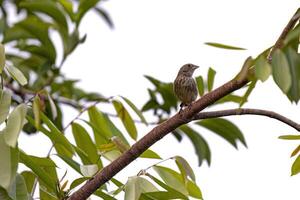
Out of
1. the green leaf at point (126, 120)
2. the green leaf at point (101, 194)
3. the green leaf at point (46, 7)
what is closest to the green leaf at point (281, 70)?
the green leaf at point (101, 194)

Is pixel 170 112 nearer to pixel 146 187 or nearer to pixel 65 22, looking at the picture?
pixel 65 22

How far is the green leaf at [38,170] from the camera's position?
191 centimetres

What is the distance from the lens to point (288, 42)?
58.2 inches

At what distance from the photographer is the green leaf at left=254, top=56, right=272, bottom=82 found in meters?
1.45

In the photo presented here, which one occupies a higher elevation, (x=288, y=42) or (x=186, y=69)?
(x=288, y=42)

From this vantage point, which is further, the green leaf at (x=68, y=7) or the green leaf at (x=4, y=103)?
the green leaf at (x=68, y=7)

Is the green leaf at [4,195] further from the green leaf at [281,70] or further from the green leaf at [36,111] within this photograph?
the green leaf at [281,70]

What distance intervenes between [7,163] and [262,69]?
632mm

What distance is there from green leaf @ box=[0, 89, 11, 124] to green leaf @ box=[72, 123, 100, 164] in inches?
22.9

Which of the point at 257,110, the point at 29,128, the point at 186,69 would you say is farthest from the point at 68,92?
the point at 257,110

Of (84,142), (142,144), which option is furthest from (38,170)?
(84,142)

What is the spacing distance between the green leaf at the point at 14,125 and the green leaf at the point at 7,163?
7 cm

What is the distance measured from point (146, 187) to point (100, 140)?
1.84 feet

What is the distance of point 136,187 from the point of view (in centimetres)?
182
